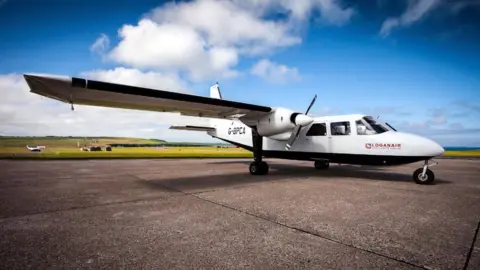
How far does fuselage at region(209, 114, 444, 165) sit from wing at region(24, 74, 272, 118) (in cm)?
253

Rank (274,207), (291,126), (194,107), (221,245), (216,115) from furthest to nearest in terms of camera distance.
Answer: (216,115), (291,126), (194,107), (274,207), (221,245)

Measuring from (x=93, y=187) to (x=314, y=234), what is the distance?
6.74 m

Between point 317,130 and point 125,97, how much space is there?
7.51 m

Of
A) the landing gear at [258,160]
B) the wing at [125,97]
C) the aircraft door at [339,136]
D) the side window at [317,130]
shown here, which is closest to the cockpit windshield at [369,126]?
the aircraft door at [339,136]

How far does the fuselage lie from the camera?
26.0 ft

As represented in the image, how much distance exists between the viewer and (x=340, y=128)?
31.6 feet

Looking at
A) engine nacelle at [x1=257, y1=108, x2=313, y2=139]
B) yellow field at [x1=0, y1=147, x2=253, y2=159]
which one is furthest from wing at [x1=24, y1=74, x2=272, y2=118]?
yellow field at [x1=0, y1=147, x2=253, y2=159]

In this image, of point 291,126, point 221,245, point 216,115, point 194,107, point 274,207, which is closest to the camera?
point 221,245

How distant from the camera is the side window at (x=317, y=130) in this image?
10.1m

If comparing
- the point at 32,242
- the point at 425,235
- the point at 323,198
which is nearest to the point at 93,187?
the point at 32,242

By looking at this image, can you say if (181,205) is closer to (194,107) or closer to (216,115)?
(194,107)

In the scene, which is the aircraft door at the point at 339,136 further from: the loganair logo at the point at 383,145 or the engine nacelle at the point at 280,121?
the engine nacelle at the point at 280,121

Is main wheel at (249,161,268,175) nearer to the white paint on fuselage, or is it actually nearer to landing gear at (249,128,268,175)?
landing gear at (249,128,268,175)

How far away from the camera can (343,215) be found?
4.30m
